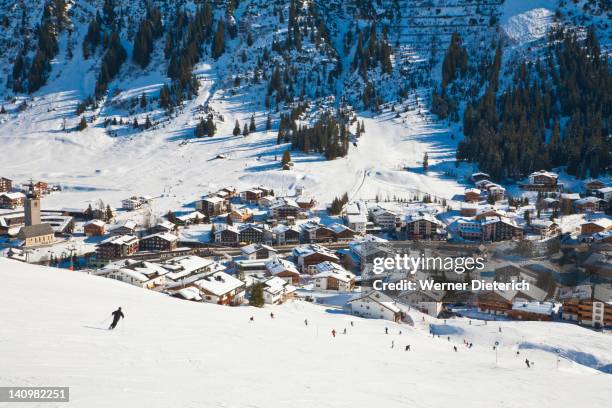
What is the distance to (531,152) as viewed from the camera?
71938 millimetres

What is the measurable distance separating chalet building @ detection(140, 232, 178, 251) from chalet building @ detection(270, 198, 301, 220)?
465 inches

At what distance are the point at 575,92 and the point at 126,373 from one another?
8935cm

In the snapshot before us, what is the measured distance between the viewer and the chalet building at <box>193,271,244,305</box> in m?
30.9

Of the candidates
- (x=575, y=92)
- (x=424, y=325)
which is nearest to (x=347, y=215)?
(x=424, y=325)

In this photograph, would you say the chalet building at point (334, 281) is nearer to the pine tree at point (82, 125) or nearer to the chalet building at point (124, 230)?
the chalet building at point (124, 230)

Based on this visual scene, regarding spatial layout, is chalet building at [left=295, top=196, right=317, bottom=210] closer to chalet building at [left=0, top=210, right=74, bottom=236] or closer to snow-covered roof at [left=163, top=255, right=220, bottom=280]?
snow-covered roof at [left=163, top=255, right=220, bottom=280]

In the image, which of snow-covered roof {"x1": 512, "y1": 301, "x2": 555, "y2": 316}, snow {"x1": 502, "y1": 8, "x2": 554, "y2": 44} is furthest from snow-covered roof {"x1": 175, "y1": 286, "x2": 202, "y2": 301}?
snow {"x1": 502, "y1": 8, "x2": 554, "y2": 44}

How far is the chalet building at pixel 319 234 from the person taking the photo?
5027cm

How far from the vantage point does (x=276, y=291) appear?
107ft

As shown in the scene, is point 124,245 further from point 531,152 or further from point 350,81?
point 350,81

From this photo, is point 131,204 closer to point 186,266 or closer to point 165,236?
point 165,236

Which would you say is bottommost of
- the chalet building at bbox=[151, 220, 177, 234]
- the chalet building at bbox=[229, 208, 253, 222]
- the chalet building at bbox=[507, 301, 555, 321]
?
the chalet building at bbox=[507, 301, 555, 321]

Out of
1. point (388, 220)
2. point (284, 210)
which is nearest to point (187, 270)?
point (284, 210)

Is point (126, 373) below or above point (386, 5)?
below
